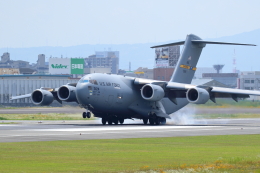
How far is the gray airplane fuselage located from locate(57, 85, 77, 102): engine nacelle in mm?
1860

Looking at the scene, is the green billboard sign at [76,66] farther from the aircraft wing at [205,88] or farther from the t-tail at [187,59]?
the aircraft wing at [205,88]

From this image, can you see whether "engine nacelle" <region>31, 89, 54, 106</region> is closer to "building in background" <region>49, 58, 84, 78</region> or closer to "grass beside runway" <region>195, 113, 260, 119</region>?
"grass beside runway" <region>195, 113, 260, 119</region>

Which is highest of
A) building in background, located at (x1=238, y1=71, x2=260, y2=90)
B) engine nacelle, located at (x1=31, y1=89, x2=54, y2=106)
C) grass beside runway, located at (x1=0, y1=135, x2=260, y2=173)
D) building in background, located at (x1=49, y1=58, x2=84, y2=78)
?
building in background, located at (x1=49, y1=58, x2=84, y2=78)

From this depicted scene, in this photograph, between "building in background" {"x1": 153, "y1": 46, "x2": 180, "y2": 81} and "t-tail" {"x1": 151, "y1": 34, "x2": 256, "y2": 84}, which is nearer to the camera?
"t-tail" {"x1": 151, "y1": 34, "x2": 256, "y2": 84}

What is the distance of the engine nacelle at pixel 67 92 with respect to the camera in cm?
4453

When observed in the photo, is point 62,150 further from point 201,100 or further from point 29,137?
point 201,100

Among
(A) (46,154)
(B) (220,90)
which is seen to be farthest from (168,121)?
(A) (46,154)

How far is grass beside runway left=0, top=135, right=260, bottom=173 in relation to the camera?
1738cm

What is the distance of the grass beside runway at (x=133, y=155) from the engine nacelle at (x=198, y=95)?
1433 centimetres

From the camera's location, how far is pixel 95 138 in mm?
28594

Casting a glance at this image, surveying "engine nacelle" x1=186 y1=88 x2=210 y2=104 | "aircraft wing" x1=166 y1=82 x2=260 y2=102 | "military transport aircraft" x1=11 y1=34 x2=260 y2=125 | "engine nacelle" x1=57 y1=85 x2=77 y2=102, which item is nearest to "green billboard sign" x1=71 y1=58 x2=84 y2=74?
"military transport aircraft" x1=11 y1=34 x2=260 y2=125

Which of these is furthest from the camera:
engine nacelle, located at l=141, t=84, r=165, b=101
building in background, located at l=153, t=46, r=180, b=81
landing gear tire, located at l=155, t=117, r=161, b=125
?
building in background, located at l=153, t=46, r=180, b=81

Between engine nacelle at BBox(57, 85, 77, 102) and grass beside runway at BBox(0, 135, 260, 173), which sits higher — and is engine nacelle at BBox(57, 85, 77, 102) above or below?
above

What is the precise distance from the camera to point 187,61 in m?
50.9
